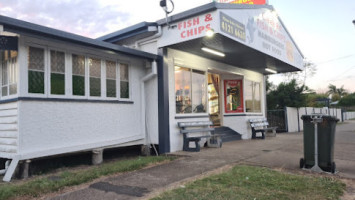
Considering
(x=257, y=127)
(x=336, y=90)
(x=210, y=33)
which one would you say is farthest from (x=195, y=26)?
(x=336, y=90)

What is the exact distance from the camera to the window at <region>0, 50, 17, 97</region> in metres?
6.29

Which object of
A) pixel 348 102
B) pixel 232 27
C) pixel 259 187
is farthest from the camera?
pixel 348 102

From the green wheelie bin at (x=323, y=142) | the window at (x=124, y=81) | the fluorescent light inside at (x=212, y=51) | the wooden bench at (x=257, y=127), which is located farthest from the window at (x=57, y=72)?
the wooden bench at (x=257, y=127)

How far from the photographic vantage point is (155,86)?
338 inches

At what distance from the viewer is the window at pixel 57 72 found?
21.5 ft

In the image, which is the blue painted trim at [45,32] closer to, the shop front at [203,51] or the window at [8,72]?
the window at [8,72]

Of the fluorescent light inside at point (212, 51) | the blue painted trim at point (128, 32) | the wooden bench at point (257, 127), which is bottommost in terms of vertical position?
the wooden bench at point (257, 127)

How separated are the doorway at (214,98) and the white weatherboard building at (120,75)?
1.31m

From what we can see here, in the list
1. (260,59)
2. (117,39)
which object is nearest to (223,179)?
(117,39)

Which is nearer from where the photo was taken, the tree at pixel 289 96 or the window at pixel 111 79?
the window at pixel 111 79

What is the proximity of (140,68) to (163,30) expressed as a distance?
1.43m

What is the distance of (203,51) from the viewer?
9281 mm

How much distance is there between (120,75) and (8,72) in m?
2.86

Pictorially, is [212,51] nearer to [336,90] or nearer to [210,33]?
[210,33]
